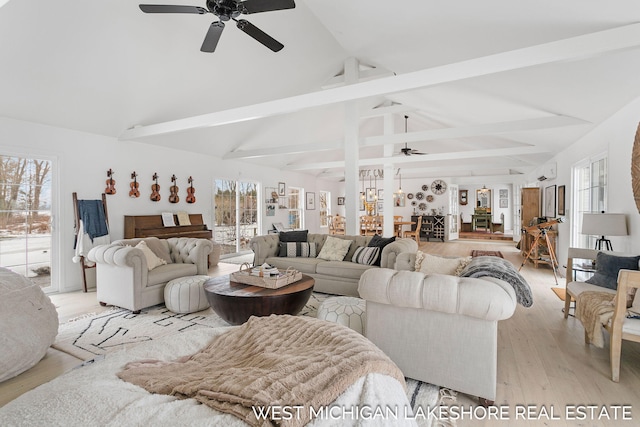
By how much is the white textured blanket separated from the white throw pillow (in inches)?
70.7

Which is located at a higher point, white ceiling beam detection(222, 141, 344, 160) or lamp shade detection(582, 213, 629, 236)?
white ceiling beam detection(222, 141, 344, 160)

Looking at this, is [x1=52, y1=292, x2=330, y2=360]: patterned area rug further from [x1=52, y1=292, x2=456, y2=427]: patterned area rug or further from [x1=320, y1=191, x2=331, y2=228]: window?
[x1=320, y1=191, x2=331, y2=228]: window

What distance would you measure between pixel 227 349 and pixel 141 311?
299 cm

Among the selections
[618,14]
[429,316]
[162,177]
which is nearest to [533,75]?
[618,14]

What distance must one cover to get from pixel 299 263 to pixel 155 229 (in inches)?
111

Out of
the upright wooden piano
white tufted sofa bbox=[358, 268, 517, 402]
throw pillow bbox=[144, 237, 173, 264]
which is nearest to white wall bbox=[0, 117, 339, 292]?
the upright wooden piano

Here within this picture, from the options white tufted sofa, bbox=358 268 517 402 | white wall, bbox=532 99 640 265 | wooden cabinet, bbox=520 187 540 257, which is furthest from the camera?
wooden cabinet, bbox=520 187 540 257

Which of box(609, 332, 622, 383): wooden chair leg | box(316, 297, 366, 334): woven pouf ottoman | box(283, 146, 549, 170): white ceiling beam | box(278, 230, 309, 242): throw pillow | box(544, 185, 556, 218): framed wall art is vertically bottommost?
box(609, 332, 622, 383): wooden chair leg

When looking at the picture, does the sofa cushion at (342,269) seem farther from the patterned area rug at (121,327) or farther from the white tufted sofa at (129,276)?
the white tufted sofa at (129,276)

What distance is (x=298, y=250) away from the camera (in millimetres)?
4902

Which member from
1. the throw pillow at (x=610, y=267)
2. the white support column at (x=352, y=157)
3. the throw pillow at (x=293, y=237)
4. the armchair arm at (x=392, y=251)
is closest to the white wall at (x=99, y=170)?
the throw pillow at (x=293, y=237)

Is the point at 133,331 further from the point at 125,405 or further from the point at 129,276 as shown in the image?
the point at 125,405

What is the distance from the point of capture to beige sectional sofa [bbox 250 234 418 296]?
404 cm

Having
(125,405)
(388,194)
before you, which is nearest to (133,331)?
(125,405)
